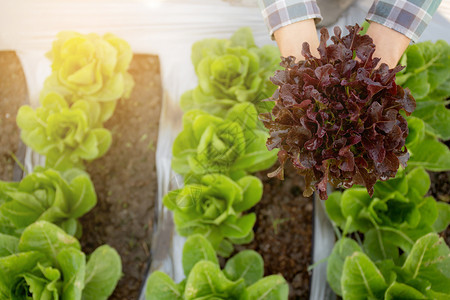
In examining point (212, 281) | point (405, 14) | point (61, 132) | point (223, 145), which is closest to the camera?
point (405, 14)

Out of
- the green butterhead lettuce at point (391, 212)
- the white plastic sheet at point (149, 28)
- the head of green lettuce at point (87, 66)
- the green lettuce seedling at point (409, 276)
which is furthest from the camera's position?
the white plastic sheet at point (149, 28)

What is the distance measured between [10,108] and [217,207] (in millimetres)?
1117

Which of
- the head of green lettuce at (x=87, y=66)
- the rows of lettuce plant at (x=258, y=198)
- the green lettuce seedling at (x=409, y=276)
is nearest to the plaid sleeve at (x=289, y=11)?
the rows of lettuce plant at (x=258, y=198)

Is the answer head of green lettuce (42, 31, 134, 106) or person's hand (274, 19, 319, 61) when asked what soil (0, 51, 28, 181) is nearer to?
head of green lettuce (42, 31, 134, 106)

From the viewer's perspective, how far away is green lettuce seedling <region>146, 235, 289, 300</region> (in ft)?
3.41

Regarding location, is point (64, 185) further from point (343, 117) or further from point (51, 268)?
point (343, 117)

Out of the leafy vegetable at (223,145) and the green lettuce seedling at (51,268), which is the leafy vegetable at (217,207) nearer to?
the leafy vegetable at (223,145)

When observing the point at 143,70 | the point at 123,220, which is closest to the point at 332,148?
the point at 123,220

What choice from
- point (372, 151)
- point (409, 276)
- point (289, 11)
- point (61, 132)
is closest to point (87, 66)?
point (61, 132)

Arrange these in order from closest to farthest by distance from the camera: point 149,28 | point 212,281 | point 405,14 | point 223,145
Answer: point 405,14, point 212,281, point 223,145, point 149,28

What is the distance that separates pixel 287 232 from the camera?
1345 mm

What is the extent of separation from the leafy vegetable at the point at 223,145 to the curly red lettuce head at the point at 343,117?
510 millimetres

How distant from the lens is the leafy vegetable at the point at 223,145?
117 cm

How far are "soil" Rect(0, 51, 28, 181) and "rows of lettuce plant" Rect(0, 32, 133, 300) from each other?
0.80ft
